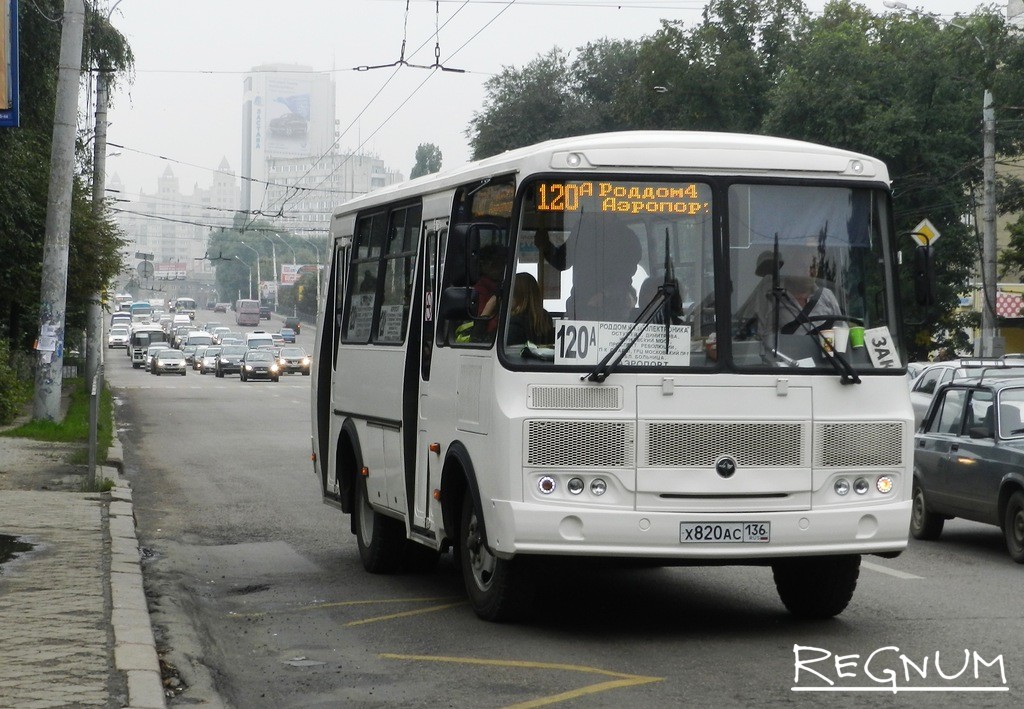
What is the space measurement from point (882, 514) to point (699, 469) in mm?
1073

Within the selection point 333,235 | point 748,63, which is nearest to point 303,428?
point 333,235

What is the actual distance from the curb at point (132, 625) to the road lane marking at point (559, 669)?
4.13ft

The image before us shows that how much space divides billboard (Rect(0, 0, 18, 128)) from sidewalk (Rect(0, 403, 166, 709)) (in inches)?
151

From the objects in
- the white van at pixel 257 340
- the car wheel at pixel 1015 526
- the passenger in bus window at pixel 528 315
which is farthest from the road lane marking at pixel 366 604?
the white van at pixel 257 340

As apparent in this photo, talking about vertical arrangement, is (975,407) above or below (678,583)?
above

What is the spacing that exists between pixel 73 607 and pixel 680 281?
3.94 metres

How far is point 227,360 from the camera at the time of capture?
74.8m

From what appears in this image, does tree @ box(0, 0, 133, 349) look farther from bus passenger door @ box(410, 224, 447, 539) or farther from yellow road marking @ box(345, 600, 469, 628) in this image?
yellow road marking @ box(345, 600, 469, 628)

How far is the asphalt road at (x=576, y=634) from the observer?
291 inches

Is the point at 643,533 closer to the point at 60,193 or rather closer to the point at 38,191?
the point at 60,193

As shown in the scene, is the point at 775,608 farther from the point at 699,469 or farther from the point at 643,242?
the point at 643,242

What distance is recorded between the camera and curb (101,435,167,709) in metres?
7.06

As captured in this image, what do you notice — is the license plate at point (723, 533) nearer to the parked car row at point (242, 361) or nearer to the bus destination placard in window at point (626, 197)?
the bus destination placard in window at point (626, 197)

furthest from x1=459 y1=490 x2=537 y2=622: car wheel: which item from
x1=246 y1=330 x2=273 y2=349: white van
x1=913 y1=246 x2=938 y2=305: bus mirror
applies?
x1=246 y1=330 x2=273 y2=349: white van
